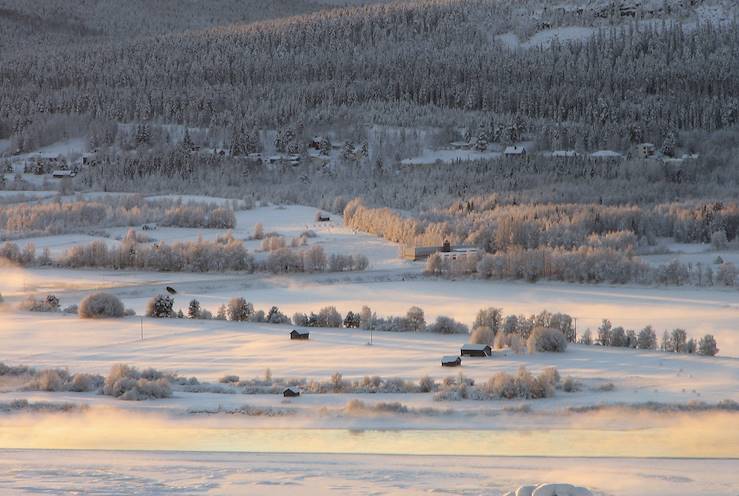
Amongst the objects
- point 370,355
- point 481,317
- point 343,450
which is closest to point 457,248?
point 481,317

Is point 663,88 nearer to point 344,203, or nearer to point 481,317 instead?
point 344,203

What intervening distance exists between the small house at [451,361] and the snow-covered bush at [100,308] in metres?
12.8

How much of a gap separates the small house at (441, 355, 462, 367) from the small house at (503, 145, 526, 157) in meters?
71.8

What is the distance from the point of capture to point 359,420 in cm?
2558

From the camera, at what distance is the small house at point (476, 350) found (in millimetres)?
32250

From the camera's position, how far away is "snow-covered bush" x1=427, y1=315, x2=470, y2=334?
36906 mm

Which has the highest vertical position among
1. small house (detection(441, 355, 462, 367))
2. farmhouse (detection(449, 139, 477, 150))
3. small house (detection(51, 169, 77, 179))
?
farmhouse (detection(449, 139, 477, 150))

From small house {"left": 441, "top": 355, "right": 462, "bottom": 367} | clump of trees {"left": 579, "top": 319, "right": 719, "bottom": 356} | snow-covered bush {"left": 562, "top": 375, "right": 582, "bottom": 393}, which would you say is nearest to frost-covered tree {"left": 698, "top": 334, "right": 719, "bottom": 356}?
clump of trees {"left": 579, "top": 319, "right": 719, "bottom": 356}

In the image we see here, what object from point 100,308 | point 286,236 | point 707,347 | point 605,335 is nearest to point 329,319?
point 100,308

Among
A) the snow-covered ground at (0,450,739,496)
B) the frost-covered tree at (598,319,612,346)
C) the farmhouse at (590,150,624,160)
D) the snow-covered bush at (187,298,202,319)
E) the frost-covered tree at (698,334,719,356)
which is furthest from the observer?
the farmhouse at (590,150,624,160)

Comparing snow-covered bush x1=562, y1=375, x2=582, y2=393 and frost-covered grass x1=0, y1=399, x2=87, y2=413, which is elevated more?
snow-covered bush x1=562, y1=375, x2=582, y2=393

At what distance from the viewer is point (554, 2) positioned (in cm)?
15812

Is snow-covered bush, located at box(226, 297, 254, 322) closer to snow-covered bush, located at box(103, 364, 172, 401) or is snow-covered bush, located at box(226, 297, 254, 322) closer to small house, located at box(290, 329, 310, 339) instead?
small house, located at box(290, 329, 310, 339)

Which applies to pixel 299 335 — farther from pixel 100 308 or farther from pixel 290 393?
pixel 290 393
